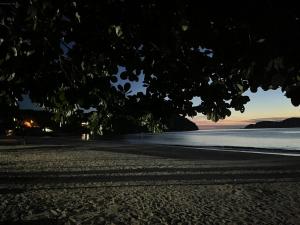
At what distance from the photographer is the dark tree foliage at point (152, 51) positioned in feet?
12.4

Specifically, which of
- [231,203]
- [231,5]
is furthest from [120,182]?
[231,5]

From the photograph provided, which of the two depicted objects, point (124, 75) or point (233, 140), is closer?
point (124, 75)

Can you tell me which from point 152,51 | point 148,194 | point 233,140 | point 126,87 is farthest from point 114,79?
point 233,140

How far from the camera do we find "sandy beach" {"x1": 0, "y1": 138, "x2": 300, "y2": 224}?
9180 mm

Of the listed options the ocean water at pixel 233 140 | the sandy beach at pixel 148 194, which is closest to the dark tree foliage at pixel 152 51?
the sandy beach at pixel 148 194

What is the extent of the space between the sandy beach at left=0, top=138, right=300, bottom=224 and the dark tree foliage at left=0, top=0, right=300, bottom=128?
276 cm

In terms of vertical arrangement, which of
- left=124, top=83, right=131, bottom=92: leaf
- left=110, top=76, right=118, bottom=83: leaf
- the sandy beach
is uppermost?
left=110, top=76, right=118, bottom=83: leaf

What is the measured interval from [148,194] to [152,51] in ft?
21.0

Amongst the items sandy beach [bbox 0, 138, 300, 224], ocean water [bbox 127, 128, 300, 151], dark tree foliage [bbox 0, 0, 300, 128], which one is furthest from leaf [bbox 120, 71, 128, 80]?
ocean water [bbox 127, 128, 300, 151]

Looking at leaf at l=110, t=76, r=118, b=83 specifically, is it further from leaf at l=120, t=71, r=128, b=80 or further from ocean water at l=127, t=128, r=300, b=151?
ocean water at l=127, t=128, r=300, b=151

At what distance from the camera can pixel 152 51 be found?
20.6ft

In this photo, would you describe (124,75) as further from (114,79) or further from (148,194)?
(148,194)

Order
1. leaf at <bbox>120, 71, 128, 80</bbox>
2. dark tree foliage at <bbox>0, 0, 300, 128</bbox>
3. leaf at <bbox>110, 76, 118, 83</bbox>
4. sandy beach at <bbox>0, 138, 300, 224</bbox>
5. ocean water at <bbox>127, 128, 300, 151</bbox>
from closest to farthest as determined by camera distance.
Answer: dark tree foliage at <bbox>0, 0, 300, 128</bbox> → leaf at <bbox>120, 71, 128, 80</bbox> → leaf at <bbox>110, 76, 118, 83</bbox> → sandy beach at <bbox>0, 138, 300, 224</bbox> → ocean water at <bbox>127, 128, 300, 151</bbox>

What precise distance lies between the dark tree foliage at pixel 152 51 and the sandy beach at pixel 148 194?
2759 mm
